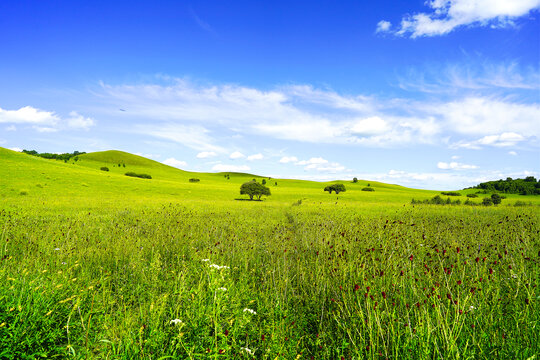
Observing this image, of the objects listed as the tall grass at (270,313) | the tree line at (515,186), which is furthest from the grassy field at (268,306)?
the tree line at (515,186)

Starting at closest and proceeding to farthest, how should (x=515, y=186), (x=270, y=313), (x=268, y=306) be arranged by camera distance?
(x=270, y=313), (x=268, y=306), (x=515, y=186)

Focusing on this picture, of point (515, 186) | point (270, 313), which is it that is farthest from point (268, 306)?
point (515, 186)

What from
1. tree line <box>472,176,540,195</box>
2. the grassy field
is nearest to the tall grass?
the grassy field

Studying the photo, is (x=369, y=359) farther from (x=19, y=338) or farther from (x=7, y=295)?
(x=7, y=295)

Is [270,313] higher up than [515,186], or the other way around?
[515,186]

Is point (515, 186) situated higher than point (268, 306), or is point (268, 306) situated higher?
point (515, 186)

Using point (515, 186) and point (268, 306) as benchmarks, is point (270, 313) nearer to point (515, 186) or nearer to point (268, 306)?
point (268, 306)

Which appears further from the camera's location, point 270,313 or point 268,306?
point 268,306

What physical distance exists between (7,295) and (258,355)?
3.36 metres

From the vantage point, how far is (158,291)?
4.94m

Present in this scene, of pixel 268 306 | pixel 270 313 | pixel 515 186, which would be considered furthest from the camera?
pixel 515 186

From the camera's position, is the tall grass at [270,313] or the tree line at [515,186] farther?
the tree line at [515,186]

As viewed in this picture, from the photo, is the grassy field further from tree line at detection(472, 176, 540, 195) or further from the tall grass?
tree line at detection(472, 176, 540, 195)

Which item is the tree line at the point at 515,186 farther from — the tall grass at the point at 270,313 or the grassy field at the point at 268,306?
the tall grass at the point at 270,313
